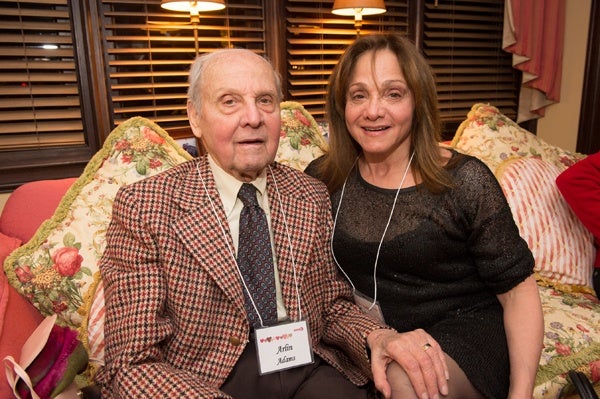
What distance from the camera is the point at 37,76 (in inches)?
95.7

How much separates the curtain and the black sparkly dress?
2.44 meters

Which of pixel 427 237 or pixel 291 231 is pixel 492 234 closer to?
pixel 427 237

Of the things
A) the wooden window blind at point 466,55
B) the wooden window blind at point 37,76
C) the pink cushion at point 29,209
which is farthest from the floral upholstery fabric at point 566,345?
the wooden window blind at point 37,76

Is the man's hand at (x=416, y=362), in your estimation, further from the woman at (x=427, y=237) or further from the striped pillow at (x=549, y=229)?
the striped pillow at (x=549, y=229)

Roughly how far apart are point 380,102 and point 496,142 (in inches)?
37.3

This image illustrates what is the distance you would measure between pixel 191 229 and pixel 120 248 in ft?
0.56

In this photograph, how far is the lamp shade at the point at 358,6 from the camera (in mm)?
2629

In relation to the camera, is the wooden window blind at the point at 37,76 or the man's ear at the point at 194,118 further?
the wooden window blind at the point at 37,76

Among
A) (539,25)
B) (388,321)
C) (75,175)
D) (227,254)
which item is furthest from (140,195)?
(539,25)

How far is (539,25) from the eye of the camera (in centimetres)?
337

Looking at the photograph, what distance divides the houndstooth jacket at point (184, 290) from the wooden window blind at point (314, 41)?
195 cm

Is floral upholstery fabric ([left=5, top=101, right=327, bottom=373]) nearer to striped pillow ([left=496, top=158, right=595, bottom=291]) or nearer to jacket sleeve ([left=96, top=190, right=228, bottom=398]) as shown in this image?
jacket sleeve ([left=96, top=190, right=228, bottom=398])

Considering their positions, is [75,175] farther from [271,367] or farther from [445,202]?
[445,202]

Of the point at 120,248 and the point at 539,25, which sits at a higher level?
the point at 539,25
